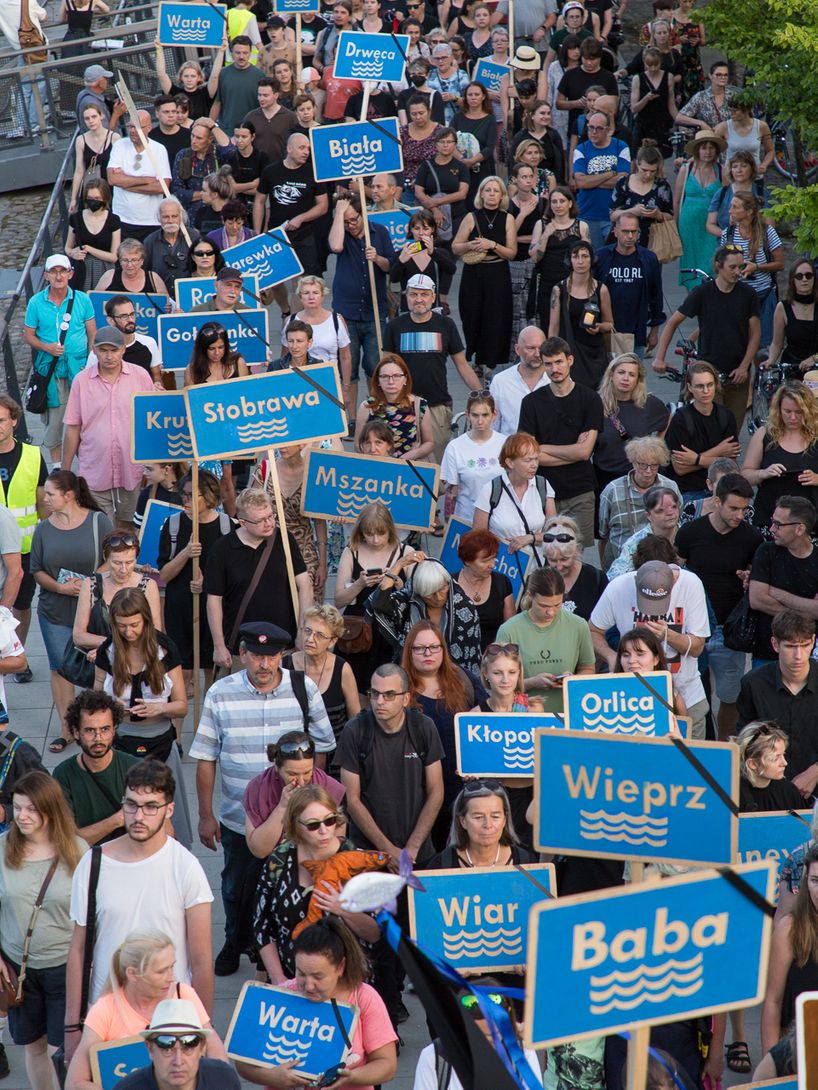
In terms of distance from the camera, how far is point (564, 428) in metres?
11.0

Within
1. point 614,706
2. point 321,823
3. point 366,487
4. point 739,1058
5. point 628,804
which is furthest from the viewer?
point 366,487

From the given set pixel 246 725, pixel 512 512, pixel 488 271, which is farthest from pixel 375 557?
pixel 488 271

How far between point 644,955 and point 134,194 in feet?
40.0

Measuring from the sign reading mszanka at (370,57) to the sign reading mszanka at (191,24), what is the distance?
83.8 inches

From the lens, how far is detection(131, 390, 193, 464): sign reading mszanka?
10.6 meters

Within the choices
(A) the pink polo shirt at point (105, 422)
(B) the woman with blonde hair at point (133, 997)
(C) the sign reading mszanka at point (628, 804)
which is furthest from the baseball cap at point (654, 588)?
(A) the pink polo shirt at point (105, 422)

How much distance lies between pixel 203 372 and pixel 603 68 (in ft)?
30.3

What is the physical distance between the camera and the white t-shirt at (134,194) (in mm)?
A: 15062

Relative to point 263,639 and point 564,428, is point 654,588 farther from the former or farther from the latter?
point 564,428

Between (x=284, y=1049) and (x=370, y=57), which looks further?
(x=370, y=57)

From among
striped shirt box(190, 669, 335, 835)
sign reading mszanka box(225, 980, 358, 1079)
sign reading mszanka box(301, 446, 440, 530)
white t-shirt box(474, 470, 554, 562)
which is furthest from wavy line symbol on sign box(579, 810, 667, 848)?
sign reading mszanka box(301, 446, 440, 530)

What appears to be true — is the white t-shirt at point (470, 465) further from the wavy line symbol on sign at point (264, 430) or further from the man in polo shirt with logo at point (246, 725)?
the man in polo shirt with logo at point (246, 725)

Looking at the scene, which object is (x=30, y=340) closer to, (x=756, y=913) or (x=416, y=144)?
(x=416, y=144)

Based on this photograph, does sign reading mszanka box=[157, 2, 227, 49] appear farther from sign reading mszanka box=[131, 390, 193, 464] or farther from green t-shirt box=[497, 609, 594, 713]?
green t-shirt box=[497, 609, 594, 713]
